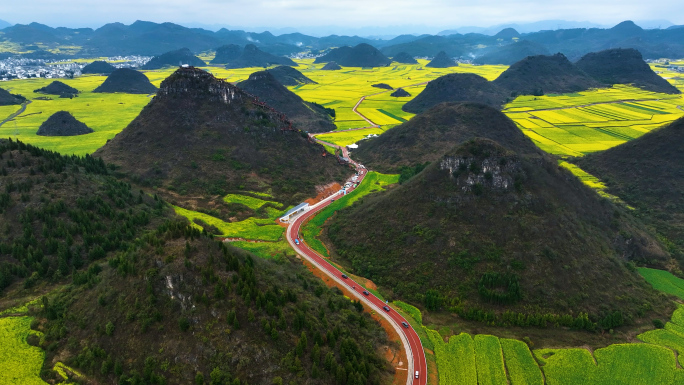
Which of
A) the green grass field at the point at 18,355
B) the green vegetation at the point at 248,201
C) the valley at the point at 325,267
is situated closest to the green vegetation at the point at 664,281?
the valley at the point at 325,267

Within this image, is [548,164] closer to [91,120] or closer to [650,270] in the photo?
[650,270]

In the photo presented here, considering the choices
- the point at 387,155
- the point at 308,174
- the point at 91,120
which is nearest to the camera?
the point at 308,174

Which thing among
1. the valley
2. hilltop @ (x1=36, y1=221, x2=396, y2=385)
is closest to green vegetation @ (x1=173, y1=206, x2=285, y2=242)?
the valley

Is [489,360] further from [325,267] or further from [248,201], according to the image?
[248,201]

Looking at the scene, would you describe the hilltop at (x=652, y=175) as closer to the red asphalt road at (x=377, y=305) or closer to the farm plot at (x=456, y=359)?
the farm plot at (x=456, y=359)

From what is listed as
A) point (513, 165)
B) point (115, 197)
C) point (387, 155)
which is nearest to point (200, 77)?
point (115, 197)

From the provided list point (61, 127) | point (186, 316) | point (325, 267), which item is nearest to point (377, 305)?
point (325, 267)
